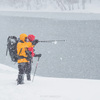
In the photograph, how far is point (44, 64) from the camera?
14.7m

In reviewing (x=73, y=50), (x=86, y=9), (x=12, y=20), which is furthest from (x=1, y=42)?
(x=86, y=9)

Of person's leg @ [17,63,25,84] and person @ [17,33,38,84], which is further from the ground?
person @ [17,33,38,84]

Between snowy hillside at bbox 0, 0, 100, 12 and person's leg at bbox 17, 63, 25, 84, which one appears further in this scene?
snowy hillside at bbox 0, 0, 100, 12

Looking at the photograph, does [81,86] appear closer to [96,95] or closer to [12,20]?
[96,95]

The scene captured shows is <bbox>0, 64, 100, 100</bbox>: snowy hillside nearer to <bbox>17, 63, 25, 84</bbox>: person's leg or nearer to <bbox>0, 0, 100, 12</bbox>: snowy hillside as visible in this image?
<bbox>17, 63, 25, 84</bbox>: person's leg

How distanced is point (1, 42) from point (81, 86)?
651 inches

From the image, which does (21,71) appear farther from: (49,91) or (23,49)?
(49,91)

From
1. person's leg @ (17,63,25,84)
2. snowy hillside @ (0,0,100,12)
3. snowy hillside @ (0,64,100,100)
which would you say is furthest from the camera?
snowy hillside @ (0,0,100,12)

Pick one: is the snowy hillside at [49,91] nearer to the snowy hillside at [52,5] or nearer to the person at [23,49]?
the person at [23,49]

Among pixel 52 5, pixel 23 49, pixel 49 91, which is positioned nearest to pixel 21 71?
pixel 23 49

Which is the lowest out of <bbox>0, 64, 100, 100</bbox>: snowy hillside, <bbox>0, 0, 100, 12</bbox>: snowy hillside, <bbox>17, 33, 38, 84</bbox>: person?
<bbox>0, 0, 100, 12</bbox>: snowy hillside

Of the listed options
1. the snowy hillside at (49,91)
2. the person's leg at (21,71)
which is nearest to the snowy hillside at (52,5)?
the snowy hillside at (49,91)

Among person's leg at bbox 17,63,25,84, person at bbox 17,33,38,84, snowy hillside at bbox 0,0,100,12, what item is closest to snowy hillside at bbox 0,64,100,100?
person's leg at bbox 17,63,25,84

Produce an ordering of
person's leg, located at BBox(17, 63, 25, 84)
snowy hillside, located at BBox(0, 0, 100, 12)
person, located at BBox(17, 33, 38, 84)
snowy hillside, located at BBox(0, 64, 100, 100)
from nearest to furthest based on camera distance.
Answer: snowy hillside, located at BBox(0, 64, 100, 100) → person, located at BBox(17, 33, 38, 84) → person's leg, located at BBox(17, 63, 25, 84) → snowy hillside, located at BBox(0, 0, 100, 12)
